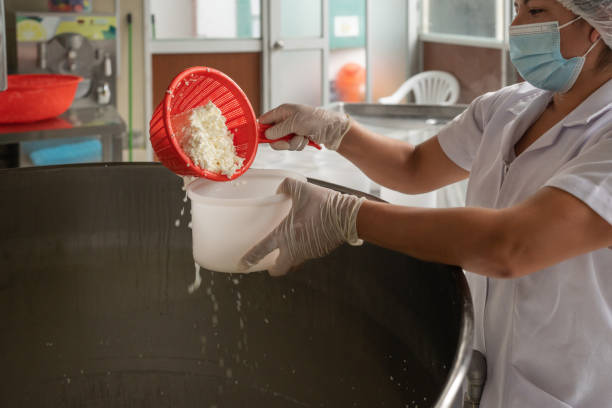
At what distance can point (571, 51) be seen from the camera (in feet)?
3.41

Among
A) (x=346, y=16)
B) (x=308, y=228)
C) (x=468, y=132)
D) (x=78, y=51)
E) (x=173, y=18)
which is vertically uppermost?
(x=346, y=16)

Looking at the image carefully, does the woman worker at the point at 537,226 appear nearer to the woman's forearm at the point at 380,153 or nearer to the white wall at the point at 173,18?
the woman's forearm at the point at 380,153

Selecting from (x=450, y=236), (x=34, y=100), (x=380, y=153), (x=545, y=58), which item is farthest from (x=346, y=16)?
(x=450, y=236)

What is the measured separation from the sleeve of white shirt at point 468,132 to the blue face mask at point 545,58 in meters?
0.19

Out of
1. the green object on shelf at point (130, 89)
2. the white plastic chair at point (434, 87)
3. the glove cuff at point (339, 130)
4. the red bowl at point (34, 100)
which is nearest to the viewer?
the glove cuff at point (339, 130)

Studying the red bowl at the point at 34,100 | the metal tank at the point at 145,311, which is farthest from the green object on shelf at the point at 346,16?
the metal tank at the point at 145,311

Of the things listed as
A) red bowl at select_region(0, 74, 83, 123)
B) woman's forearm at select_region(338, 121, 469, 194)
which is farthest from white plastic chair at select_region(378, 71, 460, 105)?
woman's forearm at select_region(338, 121, 469, 194)

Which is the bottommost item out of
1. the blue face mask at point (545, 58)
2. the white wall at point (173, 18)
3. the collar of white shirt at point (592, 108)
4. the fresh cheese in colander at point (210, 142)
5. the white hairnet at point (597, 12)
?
the fresh cheese in colander at point (210, 142)

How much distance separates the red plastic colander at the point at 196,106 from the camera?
3.22 feet

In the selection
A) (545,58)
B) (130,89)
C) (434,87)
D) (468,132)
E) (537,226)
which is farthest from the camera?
(434,87)

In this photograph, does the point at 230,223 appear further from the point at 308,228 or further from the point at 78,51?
the point at 78,51

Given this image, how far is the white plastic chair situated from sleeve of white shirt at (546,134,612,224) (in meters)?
4.91

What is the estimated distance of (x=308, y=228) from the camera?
3.29 feet

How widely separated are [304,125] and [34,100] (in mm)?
1414
